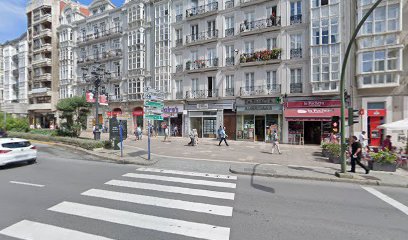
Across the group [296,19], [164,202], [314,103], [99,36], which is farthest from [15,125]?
[296,19]

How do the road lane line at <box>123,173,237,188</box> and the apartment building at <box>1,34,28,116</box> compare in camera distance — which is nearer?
the road lane line at <box>123,173,237,188</box>

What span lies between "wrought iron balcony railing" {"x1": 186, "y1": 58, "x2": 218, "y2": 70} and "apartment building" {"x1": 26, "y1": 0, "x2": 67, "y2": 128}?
26.7m

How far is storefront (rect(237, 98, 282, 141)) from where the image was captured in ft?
65.9

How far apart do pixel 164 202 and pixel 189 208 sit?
28.8 inches

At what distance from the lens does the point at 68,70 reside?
34.8 metres

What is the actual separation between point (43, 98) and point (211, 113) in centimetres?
Result: 3335

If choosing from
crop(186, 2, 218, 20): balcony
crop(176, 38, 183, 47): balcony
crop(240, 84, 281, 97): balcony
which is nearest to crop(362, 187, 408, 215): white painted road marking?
crop(240, 84, 281, 97): balcony

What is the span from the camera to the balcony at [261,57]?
785 inches

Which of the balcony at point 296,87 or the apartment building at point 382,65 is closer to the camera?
→ the apartment building at point 382,65

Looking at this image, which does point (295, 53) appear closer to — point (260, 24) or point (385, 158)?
point (260, 24)

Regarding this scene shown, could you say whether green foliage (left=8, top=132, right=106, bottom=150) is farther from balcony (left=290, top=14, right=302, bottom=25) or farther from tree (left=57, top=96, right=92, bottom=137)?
balcony (left=290, top=14, right=302, bottom=25)

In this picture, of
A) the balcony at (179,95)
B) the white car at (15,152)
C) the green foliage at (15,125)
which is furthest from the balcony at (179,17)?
the white car at (15,152)

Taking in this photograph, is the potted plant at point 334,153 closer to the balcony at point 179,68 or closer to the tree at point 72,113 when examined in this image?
the tree at point 72,113

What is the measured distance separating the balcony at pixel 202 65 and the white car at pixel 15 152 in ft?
55.8
